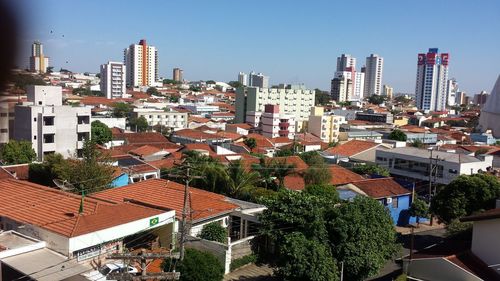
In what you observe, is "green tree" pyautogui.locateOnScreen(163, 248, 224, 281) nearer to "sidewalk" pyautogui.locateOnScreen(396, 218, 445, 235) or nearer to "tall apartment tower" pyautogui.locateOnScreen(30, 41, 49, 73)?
"tall apartment tower" pyautogui.locateOnScreen(30, 41, 49, 73)

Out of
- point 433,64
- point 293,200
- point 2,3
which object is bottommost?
point 293,200

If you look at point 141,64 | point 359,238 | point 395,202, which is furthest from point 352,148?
point 141,64

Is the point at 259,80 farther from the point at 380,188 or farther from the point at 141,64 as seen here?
the point at 380,188

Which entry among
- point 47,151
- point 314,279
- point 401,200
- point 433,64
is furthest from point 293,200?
point 433,64

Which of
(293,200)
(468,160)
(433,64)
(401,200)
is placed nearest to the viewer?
(293,200)

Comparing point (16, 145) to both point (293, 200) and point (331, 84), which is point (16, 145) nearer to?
point (293, 200)
